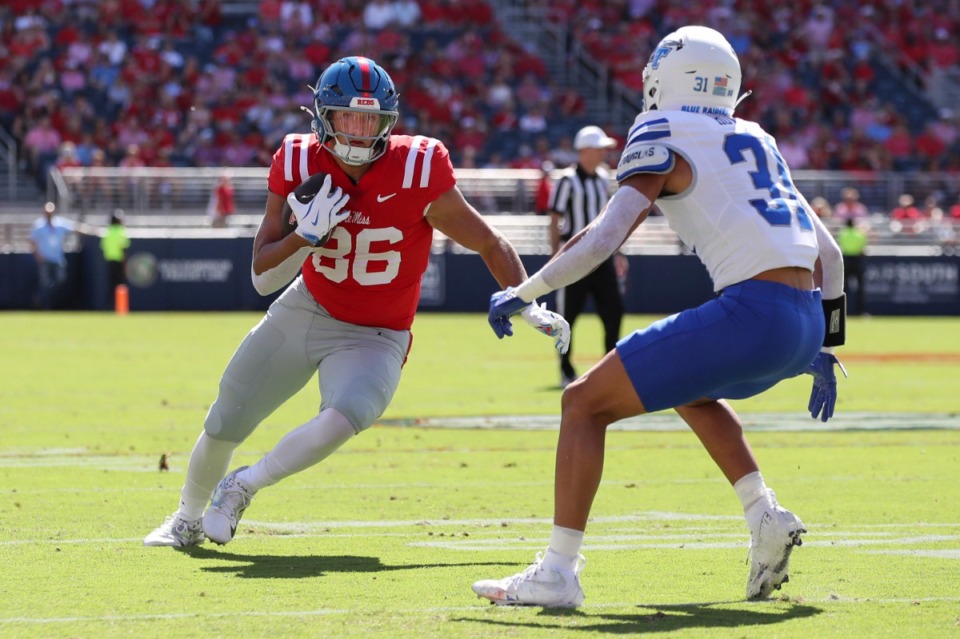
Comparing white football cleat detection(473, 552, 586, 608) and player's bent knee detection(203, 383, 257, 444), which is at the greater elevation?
player's bent knee detection(203, 383, 257, 444)

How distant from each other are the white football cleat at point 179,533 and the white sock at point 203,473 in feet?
0.08

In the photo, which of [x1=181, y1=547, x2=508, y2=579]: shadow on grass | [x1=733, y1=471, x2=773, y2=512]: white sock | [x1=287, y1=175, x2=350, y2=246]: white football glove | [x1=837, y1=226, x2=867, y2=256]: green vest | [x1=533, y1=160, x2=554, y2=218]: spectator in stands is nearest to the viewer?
[x1=733, y1=471, x2=773, y2=512]: white sock

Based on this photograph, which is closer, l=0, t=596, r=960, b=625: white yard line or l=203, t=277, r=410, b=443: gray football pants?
l=0, t=596, r=960, b=625: white yard line

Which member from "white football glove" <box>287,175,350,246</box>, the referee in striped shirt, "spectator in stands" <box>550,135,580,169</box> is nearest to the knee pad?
"white football glove" <box>287,175,350,246</box>

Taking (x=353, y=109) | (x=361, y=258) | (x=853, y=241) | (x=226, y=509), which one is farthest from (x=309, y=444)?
(x=853, y=241)

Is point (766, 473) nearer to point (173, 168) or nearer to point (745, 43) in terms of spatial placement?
point (173, 168)

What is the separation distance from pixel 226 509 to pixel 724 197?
2200 mm

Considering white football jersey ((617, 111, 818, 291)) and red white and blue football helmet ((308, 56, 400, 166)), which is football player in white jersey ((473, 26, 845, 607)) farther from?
red white and blue football helmet ((308, 56, 400, 166))

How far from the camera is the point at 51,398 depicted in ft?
40.9

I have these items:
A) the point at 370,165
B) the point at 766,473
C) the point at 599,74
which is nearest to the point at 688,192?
the point at 370,165

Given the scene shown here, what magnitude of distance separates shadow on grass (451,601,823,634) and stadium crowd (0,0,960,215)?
24.4 meters

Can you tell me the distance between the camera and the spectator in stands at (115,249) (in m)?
26.1

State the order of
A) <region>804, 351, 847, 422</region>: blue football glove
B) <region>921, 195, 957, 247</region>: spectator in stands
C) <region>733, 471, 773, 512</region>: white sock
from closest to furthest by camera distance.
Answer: <region>733, 471, 773, 512</region>: white sock, <region>804, 351, 847, 422</region>: blue football glove, <region>921, 195, 957, 247</region>: spectator in stands

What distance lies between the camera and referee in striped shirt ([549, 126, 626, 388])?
1338 cm
